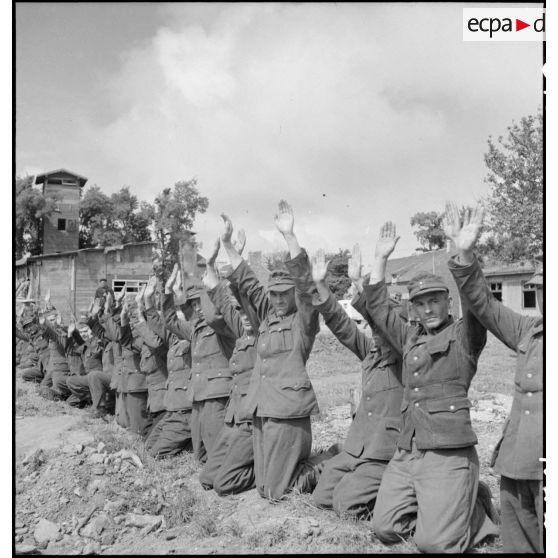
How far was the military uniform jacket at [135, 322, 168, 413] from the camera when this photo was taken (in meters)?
8.34

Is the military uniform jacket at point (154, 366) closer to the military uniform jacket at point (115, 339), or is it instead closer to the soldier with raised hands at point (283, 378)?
the military uniform jacket at point (115, 339)

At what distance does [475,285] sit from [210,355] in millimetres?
3933

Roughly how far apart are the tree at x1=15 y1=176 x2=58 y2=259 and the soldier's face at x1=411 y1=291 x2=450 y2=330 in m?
25.0

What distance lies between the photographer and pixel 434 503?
4.03 metres

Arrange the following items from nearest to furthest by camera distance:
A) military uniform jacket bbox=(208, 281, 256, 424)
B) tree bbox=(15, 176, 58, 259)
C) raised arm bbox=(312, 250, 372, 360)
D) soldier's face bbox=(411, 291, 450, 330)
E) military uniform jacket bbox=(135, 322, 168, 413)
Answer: soldier's face bbox=(411, 291, 450, 330) → raised arm bbox=(312, 250, 372, 360) → military uniform jacket bbox=(208, 281, 256, 424) → military uniform jacket bbox=(135, 322, 168, 413) → tree bbox=(15, 176, 58, 259)

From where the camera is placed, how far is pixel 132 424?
9039 mm

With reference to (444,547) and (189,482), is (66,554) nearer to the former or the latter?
(189,482)

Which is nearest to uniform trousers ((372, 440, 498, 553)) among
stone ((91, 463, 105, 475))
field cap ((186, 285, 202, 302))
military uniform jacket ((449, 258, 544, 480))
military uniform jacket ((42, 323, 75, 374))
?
military uniform jacket ((449, 258, 544, 480))

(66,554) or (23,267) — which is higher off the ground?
(23,267)

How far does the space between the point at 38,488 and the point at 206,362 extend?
236cm

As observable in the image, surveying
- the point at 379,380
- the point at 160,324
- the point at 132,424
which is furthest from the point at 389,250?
the point at 132,424

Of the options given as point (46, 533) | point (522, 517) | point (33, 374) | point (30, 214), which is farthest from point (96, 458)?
point (30, 214)

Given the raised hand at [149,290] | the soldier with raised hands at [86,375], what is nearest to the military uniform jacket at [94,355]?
the soldier with raised hands at [86,375]

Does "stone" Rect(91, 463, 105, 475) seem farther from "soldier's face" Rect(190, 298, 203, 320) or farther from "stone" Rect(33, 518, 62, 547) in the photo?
"soldier's face" Rect(190, 298, 203, 320)
